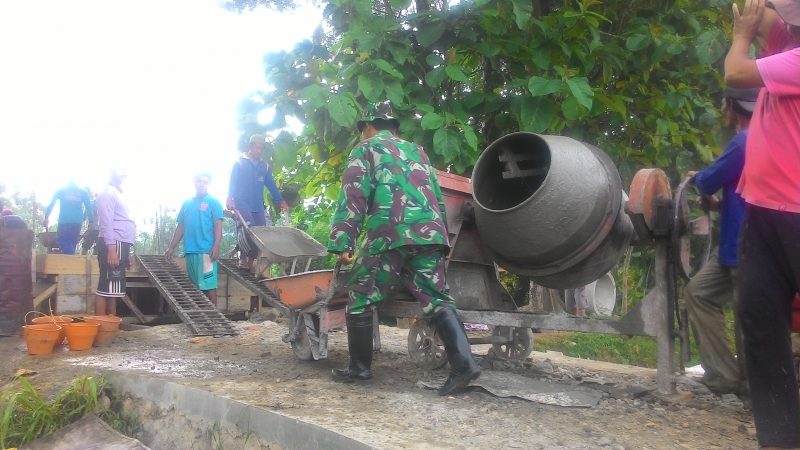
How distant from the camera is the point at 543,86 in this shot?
4.83 meters

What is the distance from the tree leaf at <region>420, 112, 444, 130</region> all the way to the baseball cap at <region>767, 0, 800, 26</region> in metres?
3.07

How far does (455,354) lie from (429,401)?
1.03 ft

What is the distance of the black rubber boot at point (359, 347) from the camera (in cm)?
396

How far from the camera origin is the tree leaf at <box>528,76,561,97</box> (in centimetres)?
480

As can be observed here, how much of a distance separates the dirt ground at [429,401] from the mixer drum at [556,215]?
75 centimetres

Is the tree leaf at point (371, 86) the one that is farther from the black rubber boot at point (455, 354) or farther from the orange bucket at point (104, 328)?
the orange bucket at point (104, 328)

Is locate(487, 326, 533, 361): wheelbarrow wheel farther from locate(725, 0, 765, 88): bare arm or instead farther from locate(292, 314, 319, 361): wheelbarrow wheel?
locate(725, 0, 765, 88): bare arm

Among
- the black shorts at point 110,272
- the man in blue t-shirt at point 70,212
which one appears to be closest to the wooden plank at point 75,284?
the black shorts at point 110,272

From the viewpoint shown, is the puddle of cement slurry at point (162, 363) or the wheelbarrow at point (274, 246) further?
the wheelbarrow at point (274, 246)

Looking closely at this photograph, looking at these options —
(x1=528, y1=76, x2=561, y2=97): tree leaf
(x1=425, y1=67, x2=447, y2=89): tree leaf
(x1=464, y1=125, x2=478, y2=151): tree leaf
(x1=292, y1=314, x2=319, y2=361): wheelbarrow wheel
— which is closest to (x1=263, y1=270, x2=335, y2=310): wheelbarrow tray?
(x1=292, y1=314, x2=319, y2=361): wheelbarrow wheel

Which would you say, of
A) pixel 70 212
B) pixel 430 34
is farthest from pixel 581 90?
pixel 70 212

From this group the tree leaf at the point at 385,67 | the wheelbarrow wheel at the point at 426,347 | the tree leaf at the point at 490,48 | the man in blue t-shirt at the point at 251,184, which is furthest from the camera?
the man in blue t-shirt at the point at 251,184

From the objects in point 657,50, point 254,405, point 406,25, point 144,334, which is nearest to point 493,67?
point 406,25

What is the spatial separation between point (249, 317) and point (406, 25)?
4.30 metres
